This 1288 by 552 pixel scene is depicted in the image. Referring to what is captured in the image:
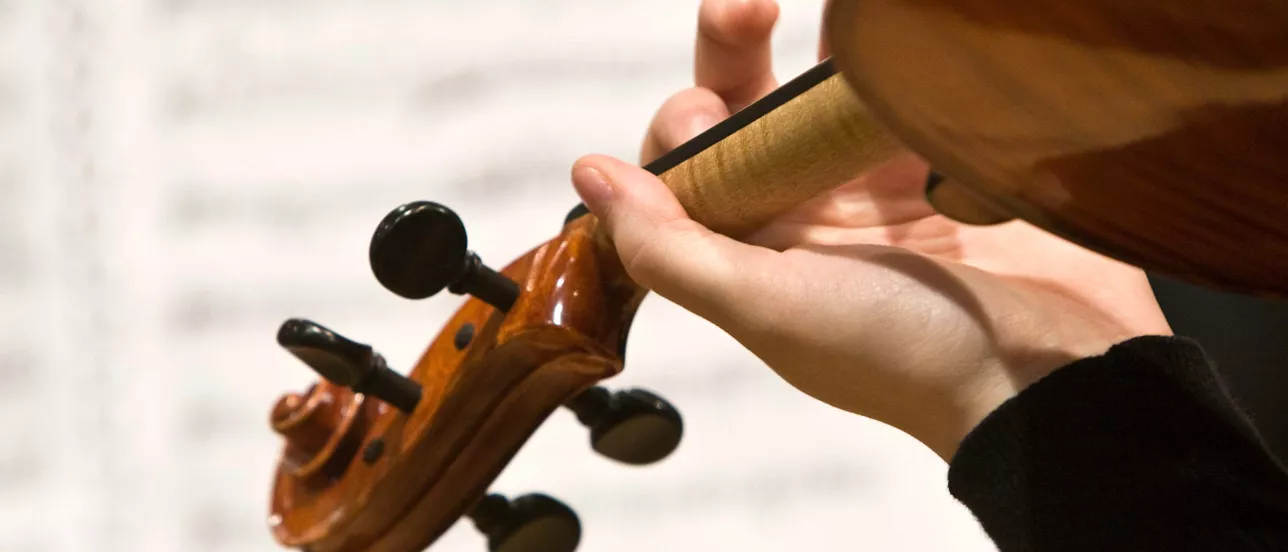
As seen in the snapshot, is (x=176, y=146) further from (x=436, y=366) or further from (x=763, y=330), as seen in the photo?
(x=763, y=330)

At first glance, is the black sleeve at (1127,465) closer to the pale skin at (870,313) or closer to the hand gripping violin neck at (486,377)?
the pale skin at (870,313)

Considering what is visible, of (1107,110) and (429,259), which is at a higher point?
(429,259)

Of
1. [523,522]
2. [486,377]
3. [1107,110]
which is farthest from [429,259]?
[1107,110]

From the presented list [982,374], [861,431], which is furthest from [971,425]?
[861,431]

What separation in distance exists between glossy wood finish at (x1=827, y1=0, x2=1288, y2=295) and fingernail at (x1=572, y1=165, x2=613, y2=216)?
218 millimetres

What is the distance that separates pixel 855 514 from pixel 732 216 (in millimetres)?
635

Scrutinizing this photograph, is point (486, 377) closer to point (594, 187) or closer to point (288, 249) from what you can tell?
point (594, 187)

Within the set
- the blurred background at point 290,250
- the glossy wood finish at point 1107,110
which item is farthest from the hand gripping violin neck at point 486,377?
the blurred background at point 290,250

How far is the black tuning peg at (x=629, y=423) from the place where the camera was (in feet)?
2.06

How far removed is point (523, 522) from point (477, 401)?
11cm

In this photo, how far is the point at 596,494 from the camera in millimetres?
1040

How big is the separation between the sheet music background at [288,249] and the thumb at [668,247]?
0.53m

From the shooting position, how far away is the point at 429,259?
21.2 inches

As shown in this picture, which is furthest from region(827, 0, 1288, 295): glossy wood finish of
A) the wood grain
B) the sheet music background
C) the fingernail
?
the sheet music background
